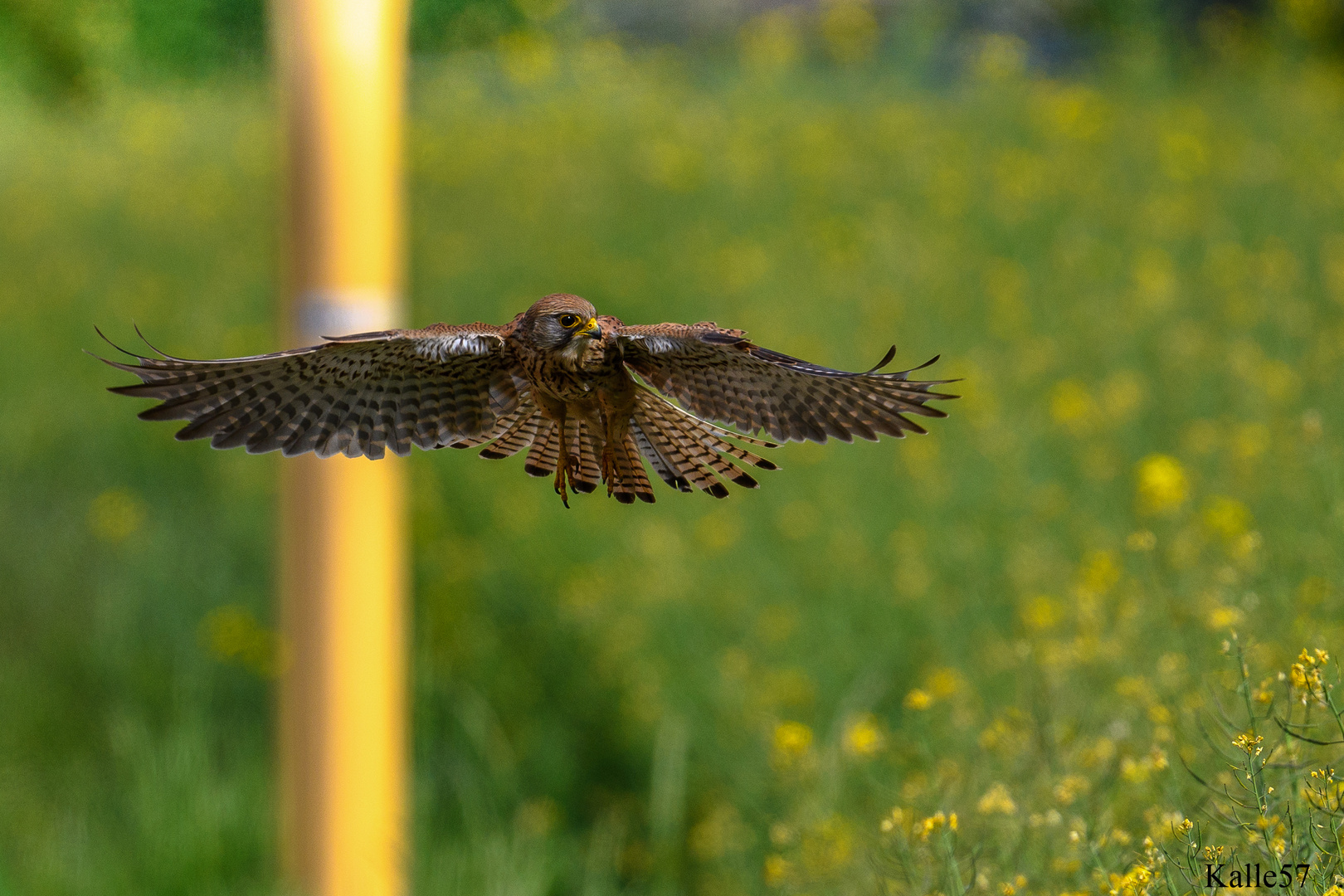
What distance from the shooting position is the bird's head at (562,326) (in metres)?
0.56

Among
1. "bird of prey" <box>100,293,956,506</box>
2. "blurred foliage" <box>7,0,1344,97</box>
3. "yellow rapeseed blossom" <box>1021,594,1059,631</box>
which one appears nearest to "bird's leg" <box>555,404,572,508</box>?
"bird of prey" <box>100,293,956,506</box>

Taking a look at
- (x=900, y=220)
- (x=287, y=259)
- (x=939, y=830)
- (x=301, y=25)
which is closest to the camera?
(x=939, y=830)

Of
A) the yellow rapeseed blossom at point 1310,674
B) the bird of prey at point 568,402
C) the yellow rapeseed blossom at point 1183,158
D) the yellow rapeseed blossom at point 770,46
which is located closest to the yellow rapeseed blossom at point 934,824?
the yellow rapeseed blossom at point 1310,674

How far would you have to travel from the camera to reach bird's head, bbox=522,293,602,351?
56 cm

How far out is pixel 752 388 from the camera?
61cm

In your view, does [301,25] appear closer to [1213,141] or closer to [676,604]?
[676,604]

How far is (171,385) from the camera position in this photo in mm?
553

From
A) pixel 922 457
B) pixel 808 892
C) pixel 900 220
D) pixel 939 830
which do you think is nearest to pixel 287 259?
pixel 808 892

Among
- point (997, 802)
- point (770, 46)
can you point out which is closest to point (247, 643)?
point (997, 802)

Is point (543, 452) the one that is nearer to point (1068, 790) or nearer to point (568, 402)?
point (568, 402)

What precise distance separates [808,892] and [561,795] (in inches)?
78.1

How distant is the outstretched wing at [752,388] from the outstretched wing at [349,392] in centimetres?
8

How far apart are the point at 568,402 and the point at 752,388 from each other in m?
0.09

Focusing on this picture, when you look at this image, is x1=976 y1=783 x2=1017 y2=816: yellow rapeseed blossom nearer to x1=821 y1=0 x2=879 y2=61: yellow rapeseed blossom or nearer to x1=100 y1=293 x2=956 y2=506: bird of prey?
x1=100 y1=293 x2=956 y2=506: bird of prey
